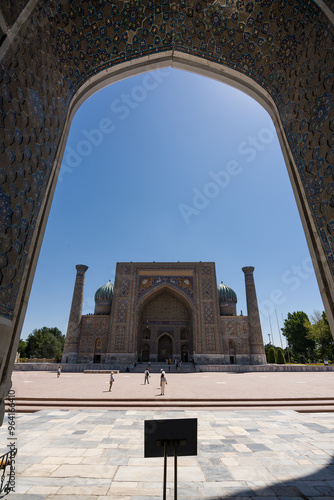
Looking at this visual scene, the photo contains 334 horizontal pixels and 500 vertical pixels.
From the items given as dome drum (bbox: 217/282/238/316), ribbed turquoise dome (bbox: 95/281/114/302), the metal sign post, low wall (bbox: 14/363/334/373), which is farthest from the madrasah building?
the metal sign post

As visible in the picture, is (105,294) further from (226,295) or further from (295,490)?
(295,490)

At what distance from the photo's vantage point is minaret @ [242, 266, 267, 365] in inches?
798

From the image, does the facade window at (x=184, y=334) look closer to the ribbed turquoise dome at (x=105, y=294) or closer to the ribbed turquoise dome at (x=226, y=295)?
the ribbed turquoise dome at (x=226, y=295)

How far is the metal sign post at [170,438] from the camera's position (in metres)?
1.65

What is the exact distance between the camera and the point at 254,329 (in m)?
20.8

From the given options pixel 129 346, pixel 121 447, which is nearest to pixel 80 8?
pixel 121 447

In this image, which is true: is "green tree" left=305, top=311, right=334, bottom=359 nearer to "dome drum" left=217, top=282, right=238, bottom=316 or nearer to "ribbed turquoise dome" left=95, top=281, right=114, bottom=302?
"dome drum" left=217, top=282, right=238, bottom=316

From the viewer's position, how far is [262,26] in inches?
122

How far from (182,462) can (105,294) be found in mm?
22192

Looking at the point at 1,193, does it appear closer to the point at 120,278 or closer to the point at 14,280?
the point at 14,280

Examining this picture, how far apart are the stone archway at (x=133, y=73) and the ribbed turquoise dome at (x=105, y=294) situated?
22085 millimetres

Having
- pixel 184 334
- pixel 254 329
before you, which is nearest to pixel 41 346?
pixel 184 334

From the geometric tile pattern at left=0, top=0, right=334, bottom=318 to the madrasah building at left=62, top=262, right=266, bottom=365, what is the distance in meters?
19.0

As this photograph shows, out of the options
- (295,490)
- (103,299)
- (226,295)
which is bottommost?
(295,490)
